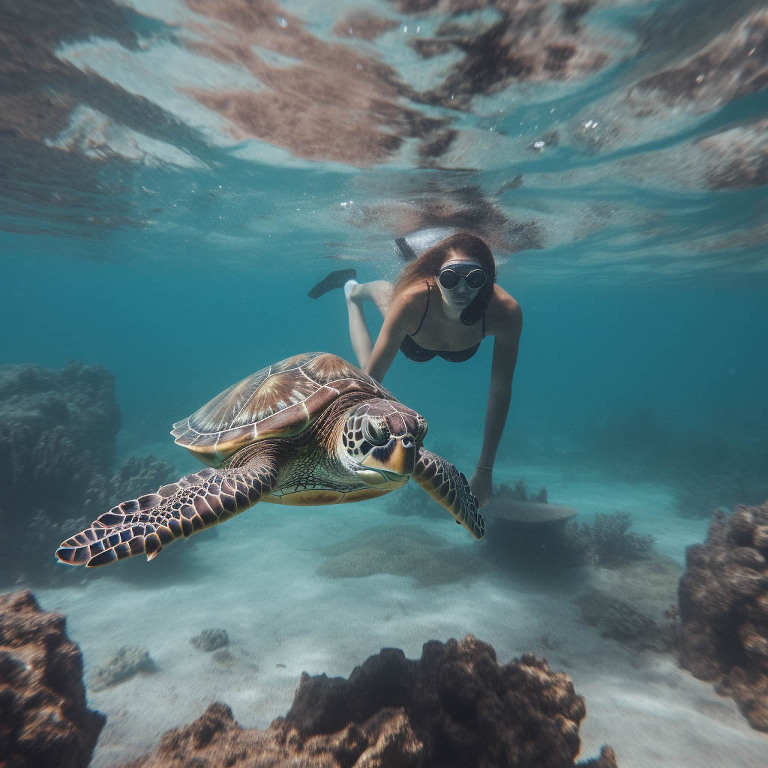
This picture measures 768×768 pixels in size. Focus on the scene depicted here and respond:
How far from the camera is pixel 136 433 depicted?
2480cm

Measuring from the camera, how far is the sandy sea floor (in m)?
3.68

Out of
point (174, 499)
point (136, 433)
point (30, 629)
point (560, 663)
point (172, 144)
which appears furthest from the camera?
point (136, 433)

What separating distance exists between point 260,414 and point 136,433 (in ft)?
86.1

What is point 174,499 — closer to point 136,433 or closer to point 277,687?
point 277,687

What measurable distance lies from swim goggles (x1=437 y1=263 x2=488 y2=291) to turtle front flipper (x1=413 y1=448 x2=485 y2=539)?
2.42 metres

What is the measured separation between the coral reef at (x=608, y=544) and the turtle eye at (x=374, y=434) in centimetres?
792

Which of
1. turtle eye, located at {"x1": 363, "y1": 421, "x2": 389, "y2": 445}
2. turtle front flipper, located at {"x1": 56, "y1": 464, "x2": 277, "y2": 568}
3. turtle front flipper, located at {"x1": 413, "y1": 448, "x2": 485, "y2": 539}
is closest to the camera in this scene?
turtle front flipper, located at {"x1": 56, "y1": 464, "x2": 277, "y2": 568}

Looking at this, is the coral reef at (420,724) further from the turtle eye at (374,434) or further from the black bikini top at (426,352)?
the black bikini top at (426,352)

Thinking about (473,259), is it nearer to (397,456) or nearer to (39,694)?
(397,456)

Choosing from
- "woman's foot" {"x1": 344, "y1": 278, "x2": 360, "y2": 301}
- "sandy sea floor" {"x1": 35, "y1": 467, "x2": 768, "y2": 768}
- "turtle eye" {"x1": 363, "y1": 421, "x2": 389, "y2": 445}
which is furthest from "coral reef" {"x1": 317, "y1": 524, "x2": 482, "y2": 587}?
"woman's foot" {"x1": 344, "y1": 278, "x2": 360, "y2": 301}

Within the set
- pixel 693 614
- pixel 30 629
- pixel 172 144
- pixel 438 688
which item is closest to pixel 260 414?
pixel 30 629

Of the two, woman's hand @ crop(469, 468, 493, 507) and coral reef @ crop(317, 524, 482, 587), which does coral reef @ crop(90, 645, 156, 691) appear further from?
woman's hand @ crop(469, 468, 493, 507)

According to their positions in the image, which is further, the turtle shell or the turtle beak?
the turtle shell

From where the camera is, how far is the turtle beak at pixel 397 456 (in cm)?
233
